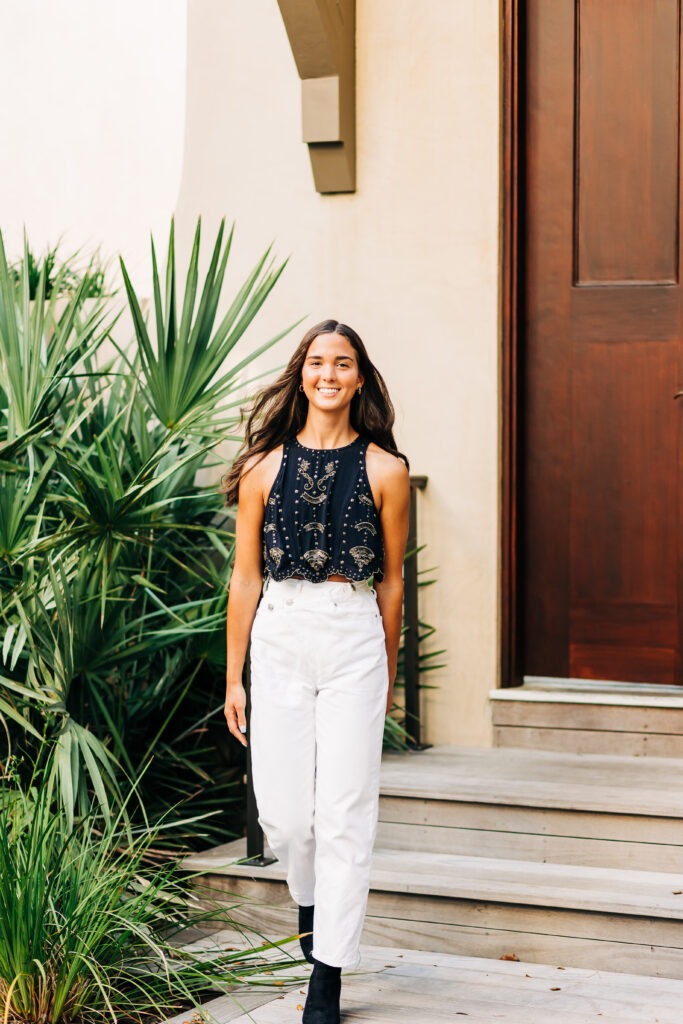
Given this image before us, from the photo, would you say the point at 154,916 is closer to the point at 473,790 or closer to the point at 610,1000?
the point at 473,790

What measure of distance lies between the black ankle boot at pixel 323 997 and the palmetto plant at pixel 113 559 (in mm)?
902

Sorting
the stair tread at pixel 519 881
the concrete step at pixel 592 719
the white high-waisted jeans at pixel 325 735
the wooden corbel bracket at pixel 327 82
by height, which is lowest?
the stair tread at pixel 519 881

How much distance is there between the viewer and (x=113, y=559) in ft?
13.1

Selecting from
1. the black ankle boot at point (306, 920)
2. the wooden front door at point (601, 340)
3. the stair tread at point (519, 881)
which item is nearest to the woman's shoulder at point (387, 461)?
the black ankle boot at point (306, 920)

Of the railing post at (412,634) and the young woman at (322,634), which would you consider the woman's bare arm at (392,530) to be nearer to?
the young woman at (322,634)

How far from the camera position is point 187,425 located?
3.91 meters

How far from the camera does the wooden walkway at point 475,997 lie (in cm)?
290

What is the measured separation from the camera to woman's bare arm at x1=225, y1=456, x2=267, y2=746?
9.73 ft

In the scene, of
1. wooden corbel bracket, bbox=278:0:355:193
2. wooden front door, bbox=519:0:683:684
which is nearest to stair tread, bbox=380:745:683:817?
wooden front door, bbox=519:0:683:684

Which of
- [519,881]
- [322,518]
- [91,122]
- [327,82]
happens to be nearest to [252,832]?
[519,881]

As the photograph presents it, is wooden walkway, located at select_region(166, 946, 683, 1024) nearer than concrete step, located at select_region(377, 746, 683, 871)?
Yes

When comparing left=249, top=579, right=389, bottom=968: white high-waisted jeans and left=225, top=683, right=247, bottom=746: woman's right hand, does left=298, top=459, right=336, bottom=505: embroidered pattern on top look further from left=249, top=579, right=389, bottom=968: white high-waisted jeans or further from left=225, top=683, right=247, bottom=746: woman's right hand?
left=225, top=683, right=247, bottom=746: woman's right hand

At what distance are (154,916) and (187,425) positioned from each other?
154cm

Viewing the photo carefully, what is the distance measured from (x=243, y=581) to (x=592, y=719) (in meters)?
1.94
